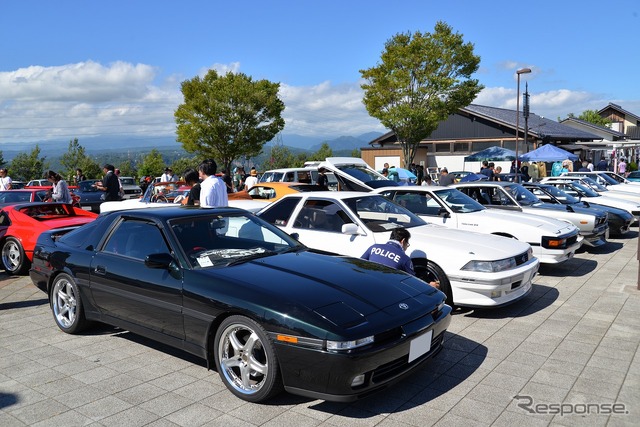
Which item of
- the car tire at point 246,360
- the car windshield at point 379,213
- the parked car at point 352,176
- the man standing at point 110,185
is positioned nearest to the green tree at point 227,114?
the parked car at point 352,176

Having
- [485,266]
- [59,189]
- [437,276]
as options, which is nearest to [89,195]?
[59,189]

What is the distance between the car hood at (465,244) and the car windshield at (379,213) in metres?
0.31

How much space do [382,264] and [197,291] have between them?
1.84 metres

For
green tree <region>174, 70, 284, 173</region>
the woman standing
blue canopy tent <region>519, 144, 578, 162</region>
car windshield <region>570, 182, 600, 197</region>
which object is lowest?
car windshield <region>570, 182, 600, 197</region>

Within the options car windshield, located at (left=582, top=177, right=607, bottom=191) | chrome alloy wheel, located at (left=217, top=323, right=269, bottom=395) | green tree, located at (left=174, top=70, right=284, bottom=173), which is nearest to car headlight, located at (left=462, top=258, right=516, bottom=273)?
chrome alloy wheel, located at (left=217, top=323, right=269, bottom=395)

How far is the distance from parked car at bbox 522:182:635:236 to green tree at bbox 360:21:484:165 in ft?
44.3

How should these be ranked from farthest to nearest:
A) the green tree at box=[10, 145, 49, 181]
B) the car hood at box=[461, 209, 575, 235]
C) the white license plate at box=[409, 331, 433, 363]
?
the green tree at box=[10, 145, 49, 181], the car hood at box=[461, 209, 575, 235], the white license plate at box=[409, 331, 433, 363]

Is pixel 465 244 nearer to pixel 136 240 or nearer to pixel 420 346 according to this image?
pixel 420 346

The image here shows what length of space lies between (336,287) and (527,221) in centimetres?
542

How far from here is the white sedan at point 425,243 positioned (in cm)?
Result: 573

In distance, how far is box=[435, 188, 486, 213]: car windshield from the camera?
8352 millimetres

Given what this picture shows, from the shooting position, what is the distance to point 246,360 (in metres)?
3.74

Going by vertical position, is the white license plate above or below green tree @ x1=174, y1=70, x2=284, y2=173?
below

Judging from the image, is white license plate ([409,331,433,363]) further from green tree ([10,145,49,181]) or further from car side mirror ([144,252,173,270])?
green tree ([10,145,49,181])
